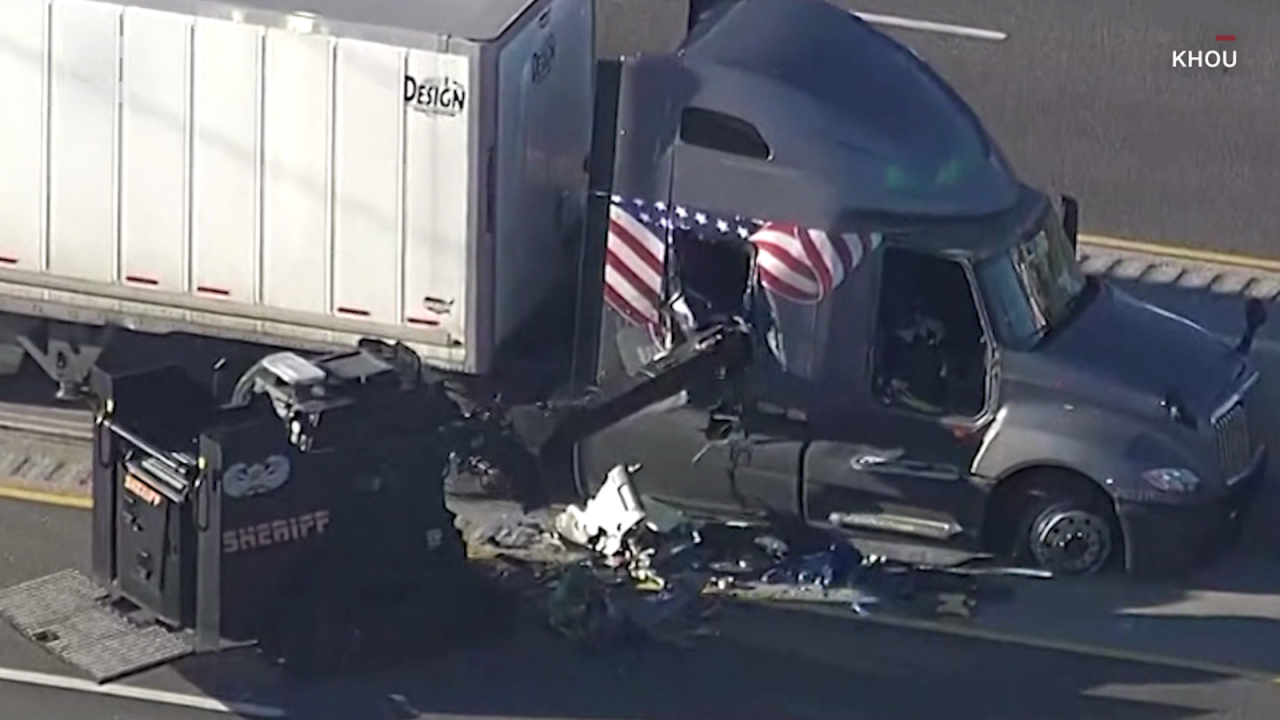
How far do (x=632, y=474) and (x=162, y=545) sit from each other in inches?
115

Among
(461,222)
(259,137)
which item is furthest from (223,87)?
(461,222)

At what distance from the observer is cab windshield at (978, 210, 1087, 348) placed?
54.3 feet

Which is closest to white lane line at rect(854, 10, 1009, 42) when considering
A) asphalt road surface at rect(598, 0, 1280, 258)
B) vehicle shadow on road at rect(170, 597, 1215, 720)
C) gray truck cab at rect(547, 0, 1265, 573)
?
asphalt road surface at rect(598, 0, 1280, 258)

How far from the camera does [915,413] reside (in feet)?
54.5

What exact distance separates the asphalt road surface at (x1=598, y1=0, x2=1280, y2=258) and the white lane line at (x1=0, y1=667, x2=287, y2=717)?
30.4ft

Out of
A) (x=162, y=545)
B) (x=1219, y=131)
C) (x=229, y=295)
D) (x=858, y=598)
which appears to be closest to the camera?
(x=162, y=545)

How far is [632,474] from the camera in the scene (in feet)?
55.9

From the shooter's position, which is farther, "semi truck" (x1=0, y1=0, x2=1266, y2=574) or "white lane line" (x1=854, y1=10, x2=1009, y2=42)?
"white lane line" (x1=854, y1=10, x2=1009, y2=42)

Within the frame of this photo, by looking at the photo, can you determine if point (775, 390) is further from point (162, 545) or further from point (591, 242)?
point (162, 545)

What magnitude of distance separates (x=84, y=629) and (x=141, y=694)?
2.50 ft

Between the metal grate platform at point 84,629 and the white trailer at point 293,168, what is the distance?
2.08 metres

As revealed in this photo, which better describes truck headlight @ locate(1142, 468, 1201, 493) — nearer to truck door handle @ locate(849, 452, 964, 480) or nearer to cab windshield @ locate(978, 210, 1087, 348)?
cab windshield @ locate(978, 210, 1087, 348)

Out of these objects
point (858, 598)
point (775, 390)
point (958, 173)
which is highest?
point (958, 173)

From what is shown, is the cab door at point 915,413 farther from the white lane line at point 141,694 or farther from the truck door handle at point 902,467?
A: the white lane line at point 141,694
